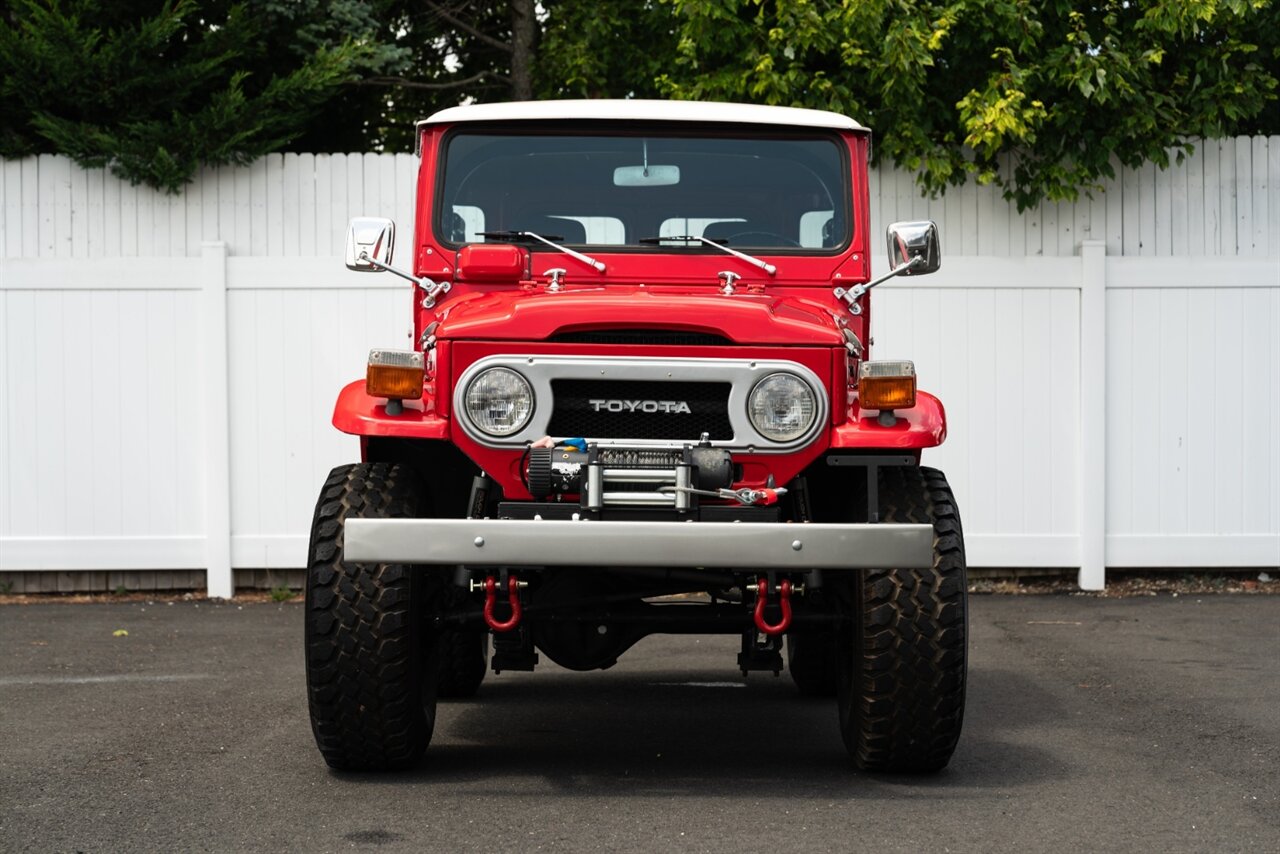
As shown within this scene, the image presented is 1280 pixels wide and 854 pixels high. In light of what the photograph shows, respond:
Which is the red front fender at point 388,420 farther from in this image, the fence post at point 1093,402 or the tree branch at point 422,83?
the tree branch at point 422,83

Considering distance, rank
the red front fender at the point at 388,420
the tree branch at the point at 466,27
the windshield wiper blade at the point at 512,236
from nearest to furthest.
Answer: the red front fender at the point at 388,420 → the windshield wiper blade at the point at 512,236 → the tree branch at the point at 466,27

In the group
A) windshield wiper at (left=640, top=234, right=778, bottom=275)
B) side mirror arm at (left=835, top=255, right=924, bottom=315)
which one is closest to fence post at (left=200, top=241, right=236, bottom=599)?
windshield wiper at (left=640, top=234, right=778, bottom=275)

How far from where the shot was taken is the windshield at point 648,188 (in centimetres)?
704

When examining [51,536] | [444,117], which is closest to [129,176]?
[51,536]

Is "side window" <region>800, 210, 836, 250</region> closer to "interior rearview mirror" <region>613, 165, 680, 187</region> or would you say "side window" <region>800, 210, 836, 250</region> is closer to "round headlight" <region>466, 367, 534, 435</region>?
"interior rearview mirror" <region>613, 165, 680, 187</region>

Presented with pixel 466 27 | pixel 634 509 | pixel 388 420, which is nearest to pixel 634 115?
pixel 388 420

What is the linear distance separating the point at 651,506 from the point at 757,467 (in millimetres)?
421

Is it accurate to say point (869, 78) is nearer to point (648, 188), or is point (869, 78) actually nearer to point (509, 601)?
point (648, 188)

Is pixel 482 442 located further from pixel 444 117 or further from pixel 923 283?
pixel 923 283

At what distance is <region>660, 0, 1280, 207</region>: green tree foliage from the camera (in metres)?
11.4

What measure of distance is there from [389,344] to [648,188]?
4841 millimetres

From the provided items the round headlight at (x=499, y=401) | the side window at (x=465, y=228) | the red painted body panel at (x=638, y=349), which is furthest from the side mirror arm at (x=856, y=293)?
the round headlight at (x=499, y=401)

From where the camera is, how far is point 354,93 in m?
15.1

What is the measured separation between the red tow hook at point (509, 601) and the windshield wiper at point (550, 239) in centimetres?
149
